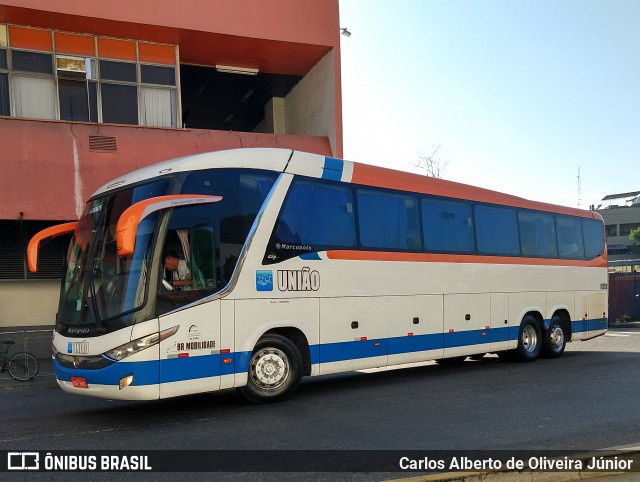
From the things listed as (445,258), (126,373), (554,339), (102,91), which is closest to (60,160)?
(102,91)

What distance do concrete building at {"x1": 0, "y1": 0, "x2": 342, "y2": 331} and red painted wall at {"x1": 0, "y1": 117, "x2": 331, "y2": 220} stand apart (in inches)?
1.0

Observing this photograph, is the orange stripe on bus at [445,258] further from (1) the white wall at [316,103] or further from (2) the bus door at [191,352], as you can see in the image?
(1) the white wall at [316,103]

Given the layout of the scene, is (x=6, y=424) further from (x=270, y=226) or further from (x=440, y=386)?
(x=440, y=386)

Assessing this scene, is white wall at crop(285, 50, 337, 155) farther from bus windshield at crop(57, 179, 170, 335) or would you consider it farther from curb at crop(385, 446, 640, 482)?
curb at crop(385, 446, 640, 482)

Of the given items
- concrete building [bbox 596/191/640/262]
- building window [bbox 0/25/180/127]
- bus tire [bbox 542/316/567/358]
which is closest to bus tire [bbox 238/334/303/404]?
bus tire [bbox 542/316/567/358]

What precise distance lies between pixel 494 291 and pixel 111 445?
873 centimetres

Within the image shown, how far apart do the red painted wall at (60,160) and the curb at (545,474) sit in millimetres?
12649

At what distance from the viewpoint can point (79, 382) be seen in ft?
25.1

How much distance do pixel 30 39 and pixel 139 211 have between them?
11.5 m

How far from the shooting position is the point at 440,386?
34.6 feet


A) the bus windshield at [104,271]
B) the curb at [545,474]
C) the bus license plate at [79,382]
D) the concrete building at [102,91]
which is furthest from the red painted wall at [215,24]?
the curb at [545,474]

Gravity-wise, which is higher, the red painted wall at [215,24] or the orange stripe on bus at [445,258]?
the red painted wall at [215,24]

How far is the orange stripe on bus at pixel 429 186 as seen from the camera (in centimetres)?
1059

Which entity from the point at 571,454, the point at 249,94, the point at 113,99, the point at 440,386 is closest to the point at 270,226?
the point at 440,386
